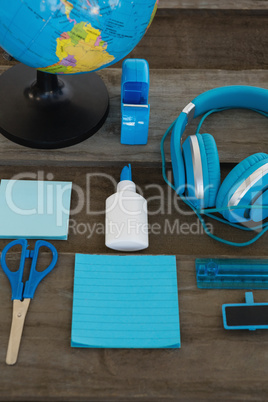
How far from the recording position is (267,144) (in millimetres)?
1133

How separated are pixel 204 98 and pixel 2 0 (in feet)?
1.70

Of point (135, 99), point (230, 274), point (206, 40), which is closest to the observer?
point (230, 274)

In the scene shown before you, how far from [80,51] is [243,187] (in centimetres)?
42

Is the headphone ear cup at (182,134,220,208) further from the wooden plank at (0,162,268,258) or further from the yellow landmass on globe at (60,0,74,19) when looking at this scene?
the yellow landmass on globe at (60,0,74,19)

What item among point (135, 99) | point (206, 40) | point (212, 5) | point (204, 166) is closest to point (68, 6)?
point (135, 99)

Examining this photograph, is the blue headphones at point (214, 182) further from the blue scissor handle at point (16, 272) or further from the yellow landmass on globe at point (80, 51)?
the blue scissor handle at point (16, 272)

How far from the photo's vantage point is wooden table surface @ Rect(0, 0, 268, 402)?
0.79 meters

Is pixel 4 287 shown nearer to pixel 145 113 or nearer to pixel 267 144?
pixel 145 113

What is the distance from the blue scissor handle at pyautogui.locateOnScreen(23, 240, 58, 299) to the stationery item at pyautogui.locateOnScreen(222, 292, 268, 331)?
0.35 m

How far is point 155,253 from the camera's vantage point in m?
0.95

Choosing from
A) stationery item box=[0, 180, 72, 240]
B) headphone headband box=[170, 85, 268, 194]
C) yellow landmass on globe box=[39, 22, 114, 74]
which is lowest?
stationery item box=[0, 180, 72, 240]

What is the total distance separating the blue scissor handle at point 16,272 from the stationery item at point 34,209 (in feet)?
0.10

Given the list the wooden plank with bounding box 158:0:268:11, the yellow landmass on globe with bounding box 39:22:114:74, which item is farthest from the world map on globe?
the wooden plank with bounding box 158:0:268:11

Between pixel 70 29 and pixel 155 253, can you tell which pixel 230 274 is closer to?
pixel 155 253
